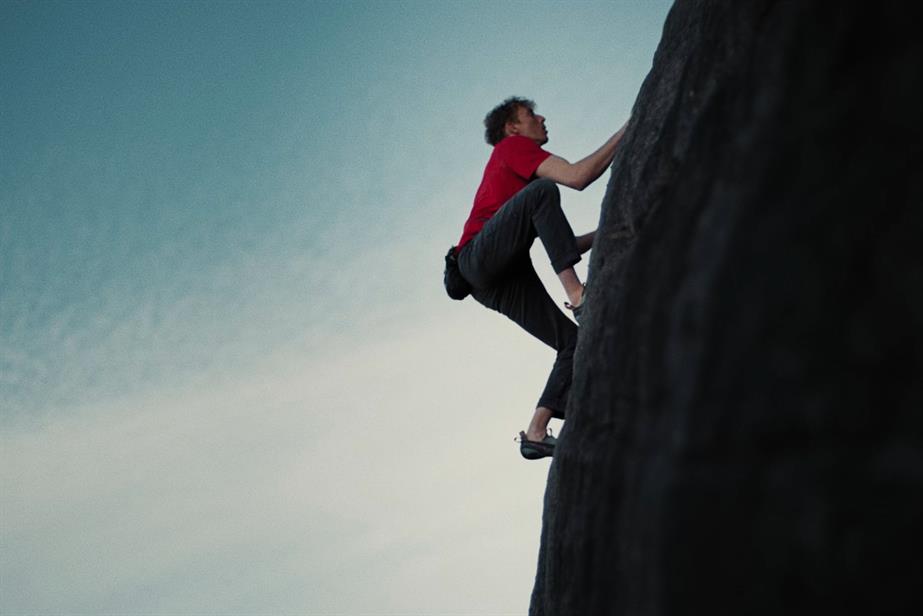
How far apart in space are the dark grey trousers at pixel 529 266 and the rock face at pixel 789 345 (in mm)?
3195

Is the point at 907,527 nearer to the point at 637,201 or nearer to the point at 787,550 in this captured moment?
the point at 787,550

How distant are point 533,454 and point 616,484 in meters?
3.53

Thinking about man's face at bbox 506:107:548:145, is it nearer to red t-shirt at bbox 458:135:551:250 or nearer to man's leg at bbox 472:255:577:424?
red t-shirt at bbox 458:135:551:250

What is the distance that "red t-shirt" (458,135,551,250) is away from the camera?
649 centimetres

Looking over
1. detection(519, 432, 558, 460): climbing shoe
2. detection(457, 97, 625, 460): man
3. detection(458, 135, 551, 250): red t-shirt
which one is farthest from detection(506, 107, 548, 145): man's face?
detection(519, 432, 558, 460): climbing shoe

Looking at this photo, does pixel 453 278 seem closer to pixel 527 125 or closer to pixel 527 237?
pixel 527 237

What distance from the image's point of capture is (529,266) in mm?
6746

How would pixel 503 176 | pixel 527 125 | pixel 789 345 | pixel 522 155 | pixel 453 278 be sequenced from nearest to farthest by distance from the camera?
pixel 789 345, pixel 522 155, pixel 503 176, pixel 453 278, pixel 527 125

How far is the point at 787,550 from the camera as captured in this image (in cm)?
203

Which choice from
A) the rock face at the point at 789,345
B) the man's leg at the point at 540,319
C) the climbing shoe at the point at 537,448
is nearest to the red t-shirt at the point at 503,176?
the man's leg at the point at 540,319

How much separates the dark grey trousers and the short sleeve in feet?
0.86

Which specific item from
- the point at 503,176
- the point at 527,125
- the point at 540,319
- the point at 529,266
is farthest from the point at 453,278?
the point at 527,125

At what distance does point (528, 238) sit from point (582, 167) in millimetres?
654

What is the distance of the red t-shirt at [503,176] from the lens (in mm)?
6492
